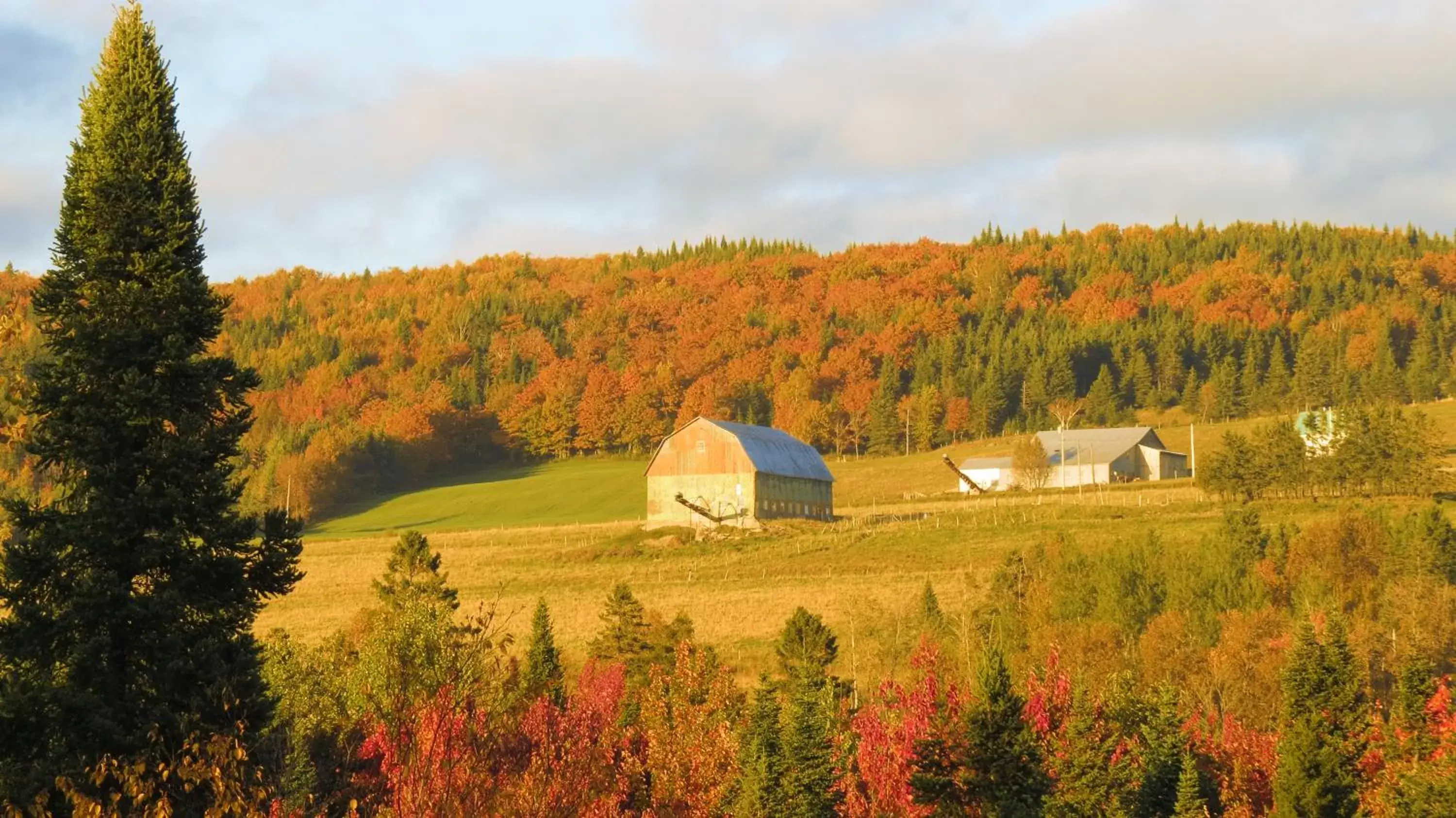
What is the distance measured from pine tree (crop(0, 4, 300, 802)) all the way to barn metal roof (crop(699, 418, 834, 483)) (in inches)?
2943

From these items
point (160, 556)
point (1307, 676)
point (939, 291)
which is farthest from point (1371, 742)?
point (939, 291)

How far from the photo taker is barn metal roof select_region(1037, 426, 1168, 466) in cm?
11681

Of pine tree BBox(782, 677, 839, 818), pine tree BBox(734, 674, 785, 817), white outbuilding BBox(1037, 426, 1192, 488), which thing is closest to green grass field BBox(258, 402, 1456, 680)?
white outbuilding BBox(1037, 426, 1192, 488)

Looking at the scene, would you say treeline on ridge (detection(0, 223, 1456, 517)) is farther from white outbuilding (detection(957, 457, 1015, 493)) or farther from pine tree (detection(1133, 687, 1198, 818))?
pine tree (detection(1133, 687, 1198, 818))

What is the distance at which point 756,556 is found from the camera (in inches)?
3332

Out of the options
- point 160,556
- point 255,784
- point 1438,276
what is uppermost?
point 1438,276

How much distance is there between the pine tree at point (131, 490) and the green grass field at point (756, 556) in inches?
1058

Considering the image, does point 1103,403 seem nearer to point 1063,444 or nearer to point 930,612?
point 1063,444

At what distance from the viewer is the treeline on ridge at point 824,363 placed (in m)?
150

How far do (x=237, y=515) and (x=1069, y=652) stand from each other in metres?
39.1

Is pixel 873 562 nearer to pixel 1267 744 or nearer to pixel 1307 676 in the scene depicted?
pixel 1267 744

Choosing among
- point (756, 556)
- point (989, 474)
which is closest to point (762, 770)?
point (756, 556)

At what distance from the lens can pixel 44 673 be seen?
22.6 m

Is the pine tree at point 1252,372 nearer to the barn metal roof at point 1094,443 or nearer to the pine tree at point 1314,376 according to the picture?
the pine tree at point 1314,376
